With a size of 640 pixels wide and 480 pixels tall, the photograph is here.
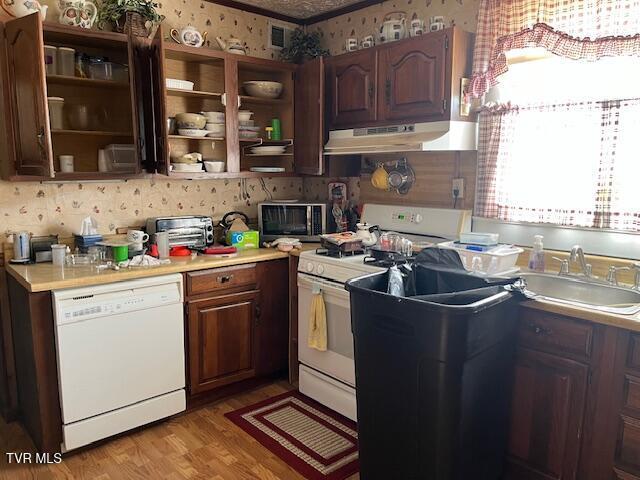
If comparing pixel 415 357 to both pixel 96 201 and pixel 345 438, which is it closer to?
pixel 345 438

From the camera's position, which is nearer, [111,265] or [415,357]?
[415,357]

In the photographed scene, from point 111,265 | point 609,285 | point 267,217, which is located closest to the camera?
point 609,285

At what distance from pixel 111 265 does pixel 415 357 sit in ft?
5.38

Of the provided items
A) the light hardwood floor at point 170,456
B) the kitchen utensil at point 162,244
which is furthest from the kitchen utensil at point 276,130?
the light hardwood floor at point 170,456

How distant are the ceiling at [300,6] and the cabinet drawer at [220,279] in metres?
1.81

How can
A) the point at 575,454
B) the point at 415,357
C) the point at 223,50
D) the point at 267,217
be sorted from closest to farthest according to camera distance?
the point at 415,357 < the point at 575,454 < the point at 223,50 < the point at 267,217

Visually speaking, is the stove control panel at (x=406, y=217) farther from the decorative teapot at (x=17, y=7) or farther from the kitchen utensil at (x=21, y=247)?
the decorative teapot at (x=17, y=7)

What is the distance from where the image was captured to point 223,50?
3.14 meters

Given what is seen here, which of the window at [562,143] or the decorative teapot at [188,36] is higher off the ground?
the decorative teapot at [188,36]

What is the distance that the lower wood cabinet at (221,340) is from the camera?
9.04 ft

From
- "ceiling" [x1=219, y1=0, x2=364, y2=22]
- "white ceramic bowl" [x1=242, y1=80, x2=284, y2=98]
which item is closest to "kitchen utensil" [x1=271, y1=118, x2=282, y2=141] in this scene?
"white ceramic bowl" [x1=242, y1=80, x2=284, y2=98]

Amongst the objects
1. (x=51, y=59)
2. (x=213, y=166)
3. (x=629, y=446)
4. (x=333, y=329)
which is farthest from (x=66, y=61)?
(x=629, y=446)

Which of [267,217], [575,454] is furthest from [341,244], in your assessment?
[575,454]

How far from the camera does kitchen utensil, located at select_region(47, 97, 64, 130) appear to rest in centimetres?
259
